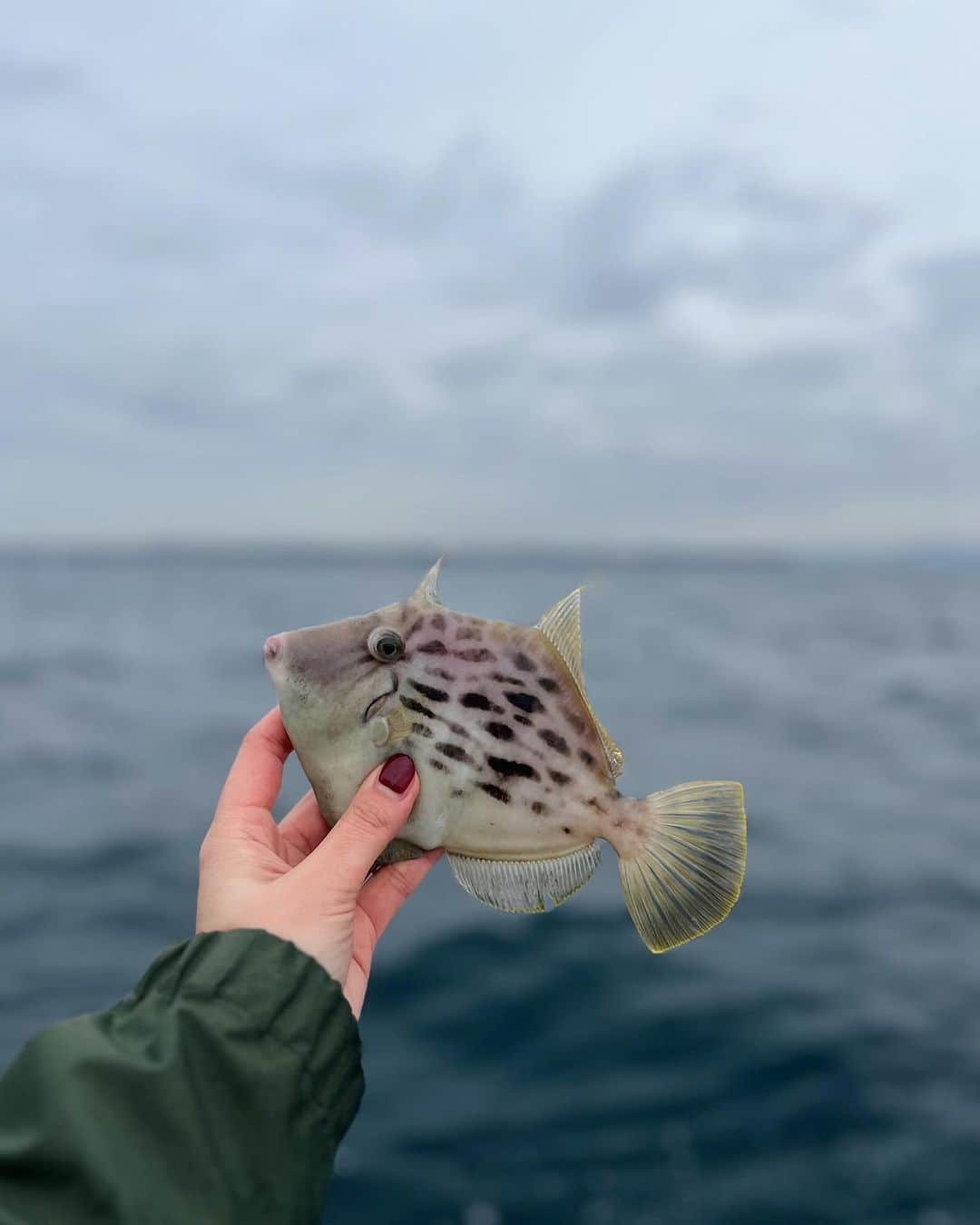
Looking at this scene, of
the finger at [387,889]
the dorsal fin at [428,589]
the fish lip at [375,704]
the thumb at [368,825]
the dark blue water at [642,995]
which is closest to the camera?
the thumb at [368,825]

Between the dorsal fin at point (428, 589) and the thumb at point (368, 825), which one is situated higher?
the dorsal fin at point (428, 589)

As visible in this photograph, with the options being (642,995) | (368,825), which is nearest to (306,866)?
(368,825)

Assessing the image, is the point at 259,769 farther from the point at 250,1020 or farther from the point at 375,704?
the point at 250,1020

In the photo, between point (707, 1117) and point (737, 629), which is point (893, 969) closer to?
point (707, 1117)

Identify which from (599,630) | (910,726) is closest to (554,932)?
(910,726)

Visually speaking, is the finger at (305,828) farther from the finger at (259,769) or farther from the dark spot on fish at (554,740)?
the dark spot on fish at (554,740)

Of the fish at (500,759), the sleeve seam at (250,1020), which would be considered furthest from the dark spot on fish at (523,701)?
the sleeve seam at (250,1020)

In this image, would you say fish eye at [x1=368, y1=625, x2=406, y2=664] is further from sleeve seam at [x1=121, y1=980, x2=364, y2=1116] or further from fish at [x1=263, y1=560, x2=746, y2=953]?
sleeve seam at [x1=121, y1=980, x2=364, y2=1116]

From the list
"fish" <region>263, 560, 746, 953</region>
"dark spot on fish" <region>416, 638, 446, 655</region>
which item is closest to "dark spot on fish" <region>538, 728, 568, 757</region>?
"fish" <region>263, 560, 746, 953</region>
